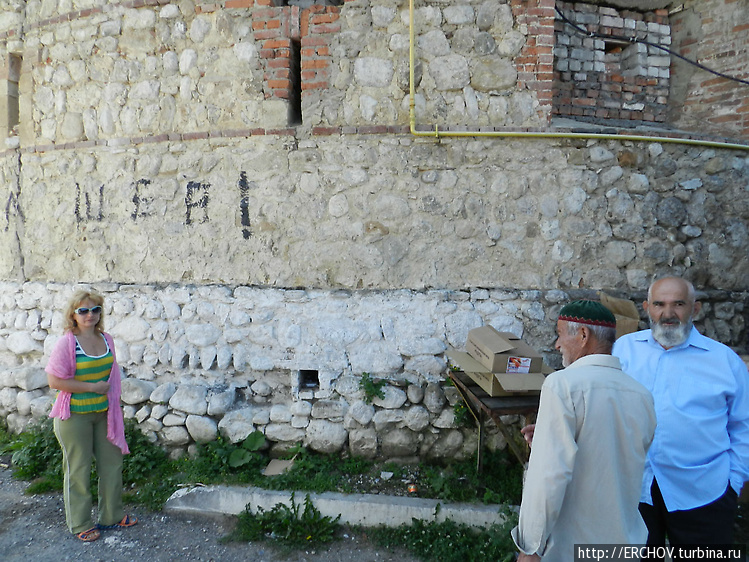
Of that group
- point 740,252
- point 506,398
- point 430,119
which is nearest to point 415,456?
point 506,398

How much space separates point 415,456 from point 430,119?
2752 millimetres

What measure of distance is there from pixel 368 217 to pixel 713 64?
12.2 ft

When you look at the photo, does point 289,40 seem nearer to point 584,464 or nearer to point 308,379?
point 308,379

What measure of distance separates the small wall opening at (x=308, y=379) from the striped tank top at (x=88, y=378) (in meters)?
1.43

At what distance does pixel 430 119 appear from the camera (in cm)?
408

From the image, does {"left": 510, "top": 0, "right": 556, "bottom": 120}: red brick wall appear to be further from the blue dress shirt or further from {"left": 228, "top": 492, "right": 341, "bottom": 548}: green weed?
{"left": 228, "top": 492, "right": 341, "bottom": 548}: green weed

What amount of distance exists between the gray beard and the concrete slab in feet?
5.43

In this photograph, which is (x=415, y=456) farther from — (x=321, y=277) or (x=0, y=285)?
(x=0, y=285)

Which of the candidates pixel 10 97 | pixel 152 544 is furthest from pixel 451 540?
pixel 10 97

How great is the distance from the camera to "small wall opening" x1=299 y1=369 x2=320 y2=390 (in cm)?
412

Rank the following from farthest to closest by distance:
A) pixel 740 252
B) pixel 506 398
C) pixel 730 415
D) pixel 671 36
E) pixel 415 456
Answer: pixel 671 36 → pixel 740 252 → pixel 415 456 → pixel 506 398 → pixel 730 415

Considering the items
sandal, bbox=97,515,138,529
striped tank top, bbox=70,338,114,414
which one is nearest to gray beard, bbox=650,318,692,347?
striped tank top, bbox=70,338,114,414

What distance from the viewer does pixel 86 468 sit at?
331cm

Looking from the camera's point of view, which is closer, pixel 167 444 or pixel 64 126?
pixel 167 444
